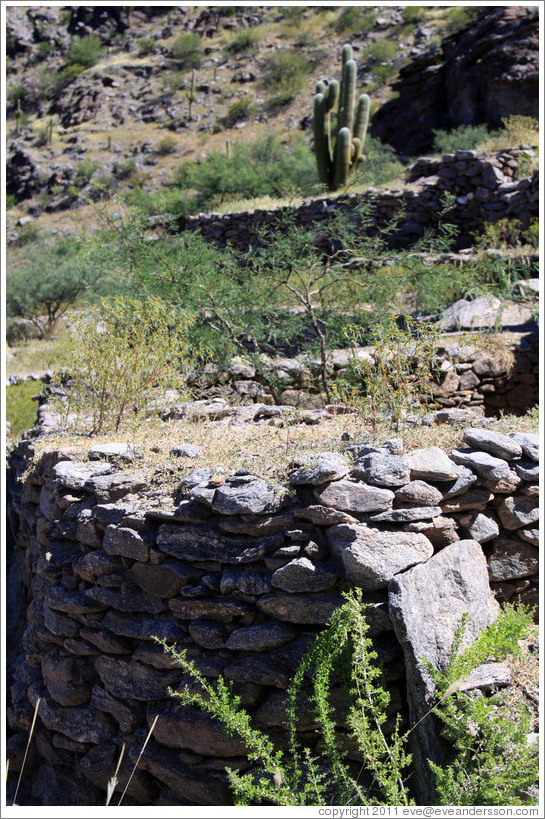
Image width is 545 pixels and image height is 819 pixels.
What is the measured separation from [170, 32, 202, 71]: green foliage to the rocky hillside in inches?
2.3

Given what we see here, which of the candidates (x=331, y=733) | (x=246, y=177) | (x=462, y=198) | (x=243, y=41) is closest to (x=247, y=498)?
(x=331, y=733)

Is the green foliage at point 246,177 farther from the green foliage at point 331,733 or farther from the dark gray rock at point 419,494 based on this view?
the green foliage at point 331,733

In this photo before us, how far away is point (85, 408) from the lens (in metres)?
5.16

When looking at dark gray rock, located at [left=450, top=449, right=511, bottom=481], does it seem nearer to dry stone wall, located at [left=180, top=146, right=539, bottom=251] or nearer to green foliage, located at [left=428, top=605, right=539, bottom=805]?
green foliage, located at [left=428, top=605, right=539, bottom=805]

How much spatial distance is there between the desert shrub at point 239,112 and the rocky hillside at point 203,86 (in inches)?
2.1

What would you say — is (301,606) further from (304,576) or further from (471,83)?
(471,83)

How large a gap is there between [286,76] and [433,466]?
29.3 m

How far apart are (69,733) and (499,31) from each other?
64.7 feet

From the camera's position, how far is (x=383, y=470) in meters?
3.07

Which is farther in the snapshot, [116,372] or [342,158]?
[342,158]

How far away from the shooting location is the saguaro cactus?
15.6 meters

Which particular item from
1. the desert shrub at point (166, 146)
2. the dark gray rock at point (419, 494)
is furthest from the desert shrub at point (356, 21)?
the dark gray rock at point (419, 494)

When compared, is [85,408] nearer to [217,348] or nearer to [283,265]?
[217,348]

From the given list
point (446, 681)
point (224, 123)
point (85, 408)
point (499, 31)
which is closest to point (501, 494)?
point (446, 681)
